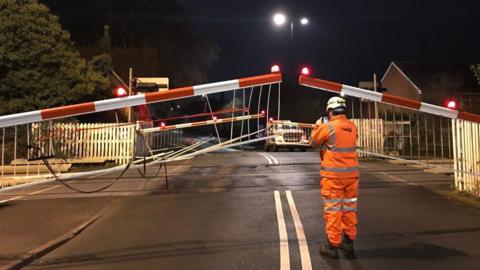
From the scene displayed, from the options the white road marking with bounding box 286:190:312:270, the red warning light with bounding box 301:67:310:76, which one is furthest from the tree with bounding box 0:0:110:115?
the red warning light with bounding box 301:67:310:76

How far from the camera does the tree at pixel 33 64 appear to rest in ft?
65.3

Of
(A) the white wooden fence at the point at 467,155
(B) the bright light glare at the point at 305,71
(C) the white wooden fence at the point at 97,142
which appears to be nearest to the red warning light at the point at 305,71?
(B) the bright light glare at the point at 305,71

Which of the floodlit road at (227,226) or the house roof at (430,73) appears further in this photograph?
the house roof at (430,73)

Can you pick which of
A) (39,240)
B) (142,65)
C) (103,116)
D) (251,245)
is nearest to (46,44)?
(103,116)

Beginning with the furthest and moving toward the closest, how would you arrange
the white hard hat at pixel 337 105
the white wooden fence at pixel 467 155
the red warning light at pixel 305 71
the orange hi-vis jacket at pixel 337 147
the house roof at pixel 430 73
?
the house roof at pixel 430 73 < the white wooden fence at pixel 467 155 < the red warning light at pixel 305 71 < the white hard hat at pixel 337 105 < the orange hi-vis jacket at pixel 337 147

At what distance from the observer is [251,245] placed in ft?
21.6

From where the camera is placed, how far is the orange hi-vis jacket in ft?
19.4

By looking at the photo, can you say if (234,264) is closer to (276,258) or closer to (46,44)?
(276,258)

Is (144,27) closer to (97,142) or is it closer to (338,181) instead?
(97,142)

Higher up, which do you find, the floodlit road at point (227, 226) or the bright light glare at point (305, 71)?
the bright light glare at point (305, 71)

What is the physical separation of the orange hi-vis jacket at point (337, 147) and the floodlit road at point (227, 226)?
3.61 feet

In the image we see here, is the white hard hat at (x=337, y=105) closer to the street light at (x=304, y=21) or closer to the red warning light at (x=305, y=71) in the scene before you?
the red warning light at (x=305, y=71)

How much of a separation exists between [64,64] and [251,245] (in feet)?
55.9

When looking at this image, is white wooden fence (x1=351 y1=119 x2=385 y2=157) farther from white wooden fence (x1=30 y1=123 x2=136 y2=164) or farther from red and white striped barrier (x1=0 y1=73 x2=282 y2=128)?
red and white striped barrier (x1=0 y1=73 x2=282 y2=128)
